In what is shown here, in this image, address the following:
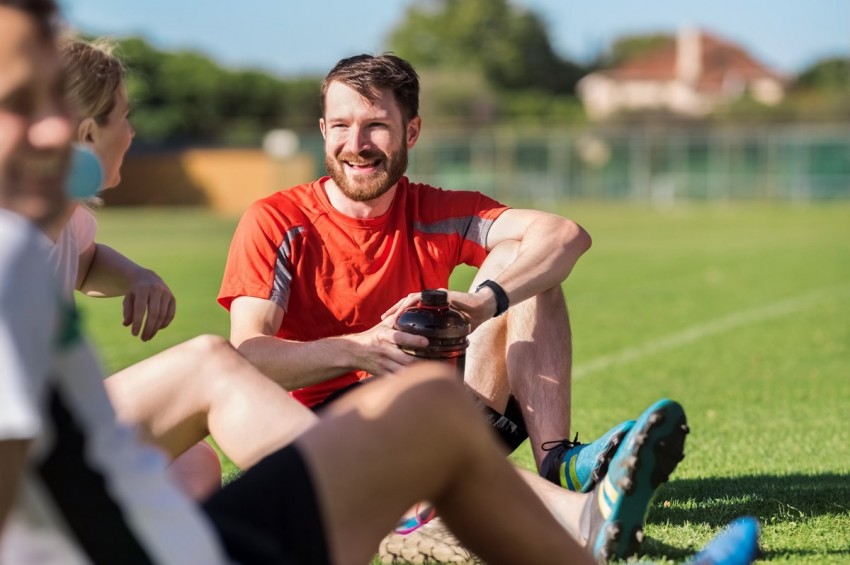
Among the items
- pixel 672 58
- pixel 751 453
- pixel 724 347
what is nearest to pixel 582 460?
pixel 751 453

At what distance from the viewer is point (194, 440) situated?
10.5ft

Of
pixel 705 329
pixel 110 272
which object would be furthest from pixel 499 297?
pixel 705 329

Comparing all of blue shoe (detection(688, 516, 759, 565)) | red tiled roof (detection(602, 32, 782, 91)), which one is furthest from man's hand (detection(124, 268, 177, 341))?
red tiled roof (detection(602, 32, 782, 91))

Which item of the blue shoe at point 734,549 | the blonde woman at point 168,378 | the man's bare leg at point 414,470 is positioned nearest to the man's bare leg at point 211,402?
the blonde woman at point 168,378

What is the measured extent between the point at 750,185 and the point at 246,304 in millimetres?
52397

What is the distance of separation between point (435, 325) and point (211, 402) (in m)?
0.91

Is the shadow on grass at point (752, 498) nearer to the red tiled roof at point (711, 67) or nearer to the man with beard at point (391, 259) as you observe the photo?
the man with beard at point (391, 259)

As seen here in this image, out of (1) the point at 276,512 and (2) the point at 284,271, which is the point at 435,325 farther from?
(1) the point at 276,512

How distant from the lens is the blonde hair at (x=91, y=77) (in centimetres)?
340

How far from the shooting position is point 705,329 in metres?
11.4

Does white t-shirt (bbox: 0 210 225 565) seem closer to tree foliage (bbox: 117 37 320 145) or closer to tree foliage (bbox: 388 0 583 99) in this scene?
tree foliage (bbox: 117 37 320 145)

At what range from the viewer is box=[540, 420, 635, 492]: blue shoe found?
389 centimetres

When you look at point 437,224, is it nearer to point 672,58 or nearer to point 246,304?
point 246,304

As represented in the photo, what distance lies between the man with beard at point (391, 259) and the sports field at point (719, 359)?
66cm
